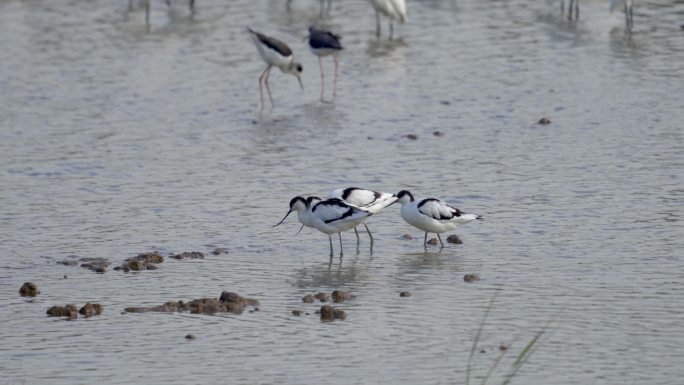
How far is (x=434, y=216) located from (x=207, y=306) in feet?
7.83

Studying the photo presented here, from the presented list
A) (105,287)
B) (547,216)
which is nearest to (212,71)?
(547,216)

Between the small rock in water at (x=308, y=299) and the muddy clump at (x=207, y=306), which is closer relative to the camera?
the muddy clump at (x=207, y=306)

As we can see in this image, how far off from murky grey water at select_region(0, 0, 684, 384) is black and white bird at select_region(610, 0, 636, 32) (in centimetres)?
30

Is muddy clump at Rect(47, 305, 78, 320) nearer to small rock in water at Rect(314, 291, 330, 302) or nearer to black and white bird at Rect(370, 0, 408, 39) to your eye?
small rock in water at Rect(314, 291, 330, 302)

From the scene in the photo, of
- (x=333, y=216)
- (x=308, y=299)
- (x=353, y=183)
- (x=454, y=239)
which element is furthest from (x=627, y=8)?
(x=308, y=299)

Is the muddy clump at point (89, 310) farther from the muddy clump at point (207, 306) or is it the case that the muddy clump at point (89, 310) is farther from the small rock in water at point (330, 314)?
the small rock in water at point (330, 314)

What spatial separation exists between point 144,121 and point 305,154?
270 centimetres

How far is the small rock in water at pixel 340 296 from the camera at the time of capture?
959 cm

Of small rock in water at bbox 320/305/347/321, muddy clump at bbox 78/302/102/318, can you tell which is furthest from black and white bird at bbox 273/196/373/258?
muddy clump at bbox 78/302/102/318

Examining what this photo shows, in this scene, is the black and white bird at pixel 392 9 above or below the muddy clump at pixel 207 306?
below

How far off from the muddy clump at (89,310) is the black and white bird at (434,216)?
2884 mm

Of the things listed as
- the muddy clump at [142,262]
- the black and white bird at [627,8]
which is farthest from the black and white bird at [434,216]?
the black and white bird at [627,8]

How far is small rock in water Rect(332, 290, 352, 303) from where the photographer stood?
377 inches

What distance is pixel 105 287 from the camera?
9984mm
